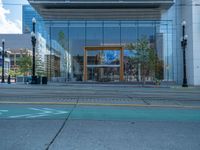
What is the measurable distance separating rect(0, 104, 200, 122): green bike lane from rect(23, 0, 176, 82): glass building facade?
35.1 m

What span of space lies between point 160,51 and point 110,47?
7.30 m

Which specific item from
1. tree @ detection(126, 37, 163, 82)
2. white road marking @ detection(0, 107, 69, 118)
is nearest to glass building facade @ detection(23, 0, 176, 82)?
tree @ detection(126, 37, 163, 82)

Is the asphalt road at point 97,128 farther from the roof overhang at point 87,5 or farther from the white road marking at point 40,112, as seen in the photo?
the roof overhang at point 87,5

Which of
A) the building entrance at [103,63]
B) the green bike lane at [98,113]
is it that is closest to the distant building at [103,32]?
the building entrance at [103,63]

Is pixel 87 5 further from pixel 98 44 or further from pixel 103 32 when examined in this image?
pixel 98 44

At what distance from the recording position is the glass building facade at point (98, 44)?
48.9 metres

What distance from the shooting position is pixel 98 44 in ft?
164

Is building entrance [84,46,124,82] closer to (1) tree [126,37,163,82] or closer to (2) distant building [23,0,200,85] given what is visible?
(2) distant building [23,0,200,85]

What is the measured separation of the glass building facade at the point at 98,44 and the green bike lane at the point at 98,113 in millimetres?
35079

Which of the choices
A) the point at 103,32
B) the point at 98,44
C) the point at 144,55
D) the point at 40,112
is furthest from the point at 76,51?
the point at 40,112

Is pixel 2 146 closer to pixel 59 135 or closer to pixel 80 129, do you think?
pixel 59 135

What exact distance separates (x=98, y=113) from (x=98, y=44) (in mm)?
38820

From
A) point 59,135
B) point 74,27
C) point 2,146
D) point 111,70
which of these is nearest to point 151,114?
point 59,135

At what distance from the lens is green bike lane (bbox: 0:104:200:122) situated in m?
10.7
